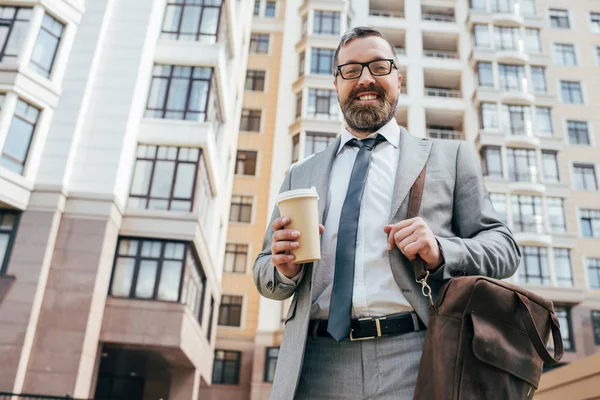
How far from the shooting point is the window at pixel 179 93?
1686cm

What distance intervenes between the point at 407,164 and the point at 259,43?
103 ft

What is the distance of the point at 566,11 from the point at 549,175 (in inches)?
440

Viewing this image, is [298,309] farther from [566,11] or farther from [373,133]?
[566,11]

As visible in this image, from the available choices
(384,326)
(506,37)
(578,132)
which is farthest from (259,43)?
(384,326)

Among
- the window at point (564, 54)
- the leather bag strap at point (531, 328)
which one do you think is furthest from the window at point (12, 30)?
the window at point (564, 54)

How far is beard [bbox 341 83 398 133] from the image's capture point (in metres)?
2.71

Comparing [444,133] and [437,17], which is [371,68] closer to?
[444,133]

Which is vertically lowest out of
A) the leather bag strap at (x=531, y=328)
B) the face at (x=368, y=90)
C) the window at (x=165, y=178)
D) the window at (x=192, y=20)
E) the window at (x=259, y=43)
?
the leather bag strap at (x=531, y=328)

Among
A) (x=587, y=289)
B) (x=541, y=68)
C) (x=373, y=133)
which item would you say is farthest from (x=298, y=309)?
(x=541, y=68)

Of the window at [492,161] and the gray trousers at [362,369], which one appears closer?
the gray trousers at [362,369]

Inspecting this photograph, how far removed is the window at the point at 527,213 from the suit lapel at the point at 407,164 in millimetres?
27335

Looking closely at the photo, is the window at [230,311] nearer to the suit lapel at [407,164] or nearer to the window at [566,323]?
the window at [566,323]

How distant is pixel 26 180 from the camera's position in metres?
13.8

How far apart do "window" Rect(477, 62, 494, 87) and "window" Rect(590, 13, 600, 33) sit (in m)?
7.69
